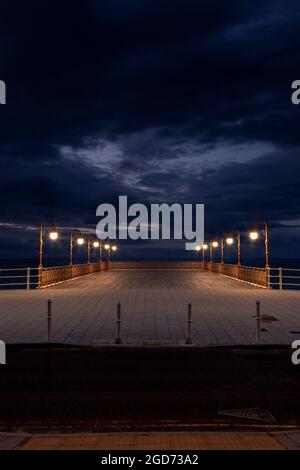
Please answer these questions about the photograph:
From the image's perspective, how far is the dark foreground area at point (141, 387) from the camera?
6520mm

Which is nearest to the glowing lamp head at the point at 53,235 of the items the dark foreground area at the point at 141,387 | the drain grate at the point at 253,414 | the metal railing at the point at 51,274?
the metal railing at the point at 51,274

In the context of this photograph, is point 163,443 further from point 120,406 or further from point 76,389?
point 76,389

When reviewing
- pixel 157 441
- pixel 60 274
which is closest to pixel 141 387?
pixel 157 441

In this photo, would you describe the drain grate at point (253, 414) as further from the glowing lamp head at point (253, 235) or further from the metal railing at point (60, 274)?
the glowing lamp head at point (253, 235)

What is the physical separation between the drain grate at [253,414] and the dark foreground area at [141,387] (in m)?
0.10

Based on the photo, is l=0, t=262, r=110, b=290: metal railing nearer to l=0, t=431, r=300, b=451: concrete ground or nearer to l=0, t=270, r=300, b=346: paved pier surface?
l=0, t=270, r=300, b=346: paved pier surface

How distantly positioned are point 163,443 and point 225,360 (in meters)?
5.08

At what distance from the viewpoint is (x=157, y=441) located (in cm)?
552

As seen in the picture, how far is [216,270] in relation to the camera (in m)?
55.2

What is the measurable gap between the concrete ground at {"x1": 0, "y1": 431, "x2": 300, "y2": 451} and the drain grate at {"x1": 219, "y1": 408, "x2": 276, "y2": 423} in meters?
0.65

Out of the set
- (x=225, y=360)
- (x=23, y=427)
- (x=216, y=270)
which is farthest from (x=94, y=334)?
(x=216, y=270)

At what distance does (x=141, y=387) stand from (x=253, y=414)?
2200 millimetres

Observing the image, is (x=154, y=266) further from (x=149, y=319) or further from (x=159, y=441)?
(x=159, y=441)

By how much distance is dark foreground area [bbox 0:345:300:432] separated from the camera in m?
6.52
